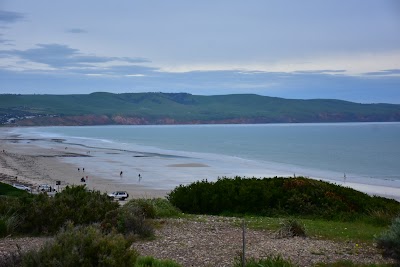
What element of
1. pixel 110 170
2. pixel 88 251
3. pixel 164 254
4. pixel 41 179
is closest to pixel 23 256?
pixel 88 251

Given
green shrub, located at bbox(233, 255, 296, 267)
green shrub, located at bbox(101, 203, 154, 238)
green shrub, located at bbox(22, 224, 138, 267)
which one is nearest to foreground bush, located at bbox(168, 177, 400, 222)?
green shrub, located at bbox(101, 203, 154, 238)

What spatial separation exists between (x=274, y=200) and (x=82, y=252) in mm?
8993

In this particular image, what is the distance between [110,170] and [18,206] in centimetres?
3510

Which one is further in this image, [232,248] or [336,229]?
[336,229]

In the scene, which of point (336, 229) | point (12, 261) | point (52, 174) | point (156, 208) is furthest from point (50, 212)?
point (52, 174)

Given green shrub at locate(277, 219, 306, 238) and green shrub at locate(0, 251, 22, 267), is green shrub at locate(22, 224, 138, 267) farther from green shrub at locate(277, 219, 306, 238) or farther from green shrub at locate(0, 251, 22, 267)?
green shrub at locate(277, 219, 306, 238)

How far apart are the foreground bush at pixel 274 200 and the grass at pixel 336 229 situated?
56.0 inches

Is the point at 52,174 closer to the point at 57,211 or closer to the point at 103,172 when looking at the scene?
the point at 103,172

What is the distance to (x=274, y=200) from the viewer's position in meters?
14.3

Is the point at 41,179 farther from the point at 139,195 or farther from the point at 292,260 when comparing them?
the point at 292,260

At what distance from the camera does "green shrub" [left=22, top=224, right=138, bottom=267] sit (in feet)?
19.4

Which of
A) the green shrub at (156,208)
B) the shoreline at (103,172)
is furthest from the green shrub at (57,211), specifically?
the shoreline at (103,172)

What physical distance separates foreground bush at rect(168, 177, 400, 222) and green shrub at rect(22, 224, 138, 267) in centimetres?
799

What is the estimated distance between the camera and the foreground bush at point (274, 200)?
13953 millimetres
